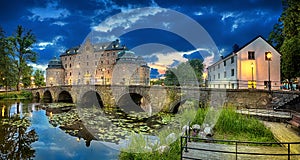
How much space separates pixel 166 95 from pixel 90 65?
1767 inches

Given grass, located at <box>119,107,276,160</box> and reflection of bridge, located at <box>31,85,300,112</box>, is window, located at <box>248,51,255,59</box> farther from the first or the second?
grass, located at <box>119,107,276,160</box>

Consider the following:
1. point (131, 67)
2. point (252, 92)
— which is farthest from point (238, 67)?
point (131, 67)

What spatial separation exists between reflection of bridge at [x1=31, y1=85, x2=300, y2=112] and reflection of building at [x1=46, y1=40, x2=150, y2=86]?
59.6 feet

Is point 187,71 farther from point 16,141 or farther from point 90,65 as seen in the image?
point 16,141

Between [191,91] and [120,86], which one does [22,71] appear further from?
[191,91]

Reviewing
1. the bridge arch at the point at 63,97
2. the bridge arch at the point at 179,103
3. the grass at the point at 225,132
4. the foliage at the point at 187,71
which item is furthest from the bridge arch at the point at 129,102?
the foliage at the point at 187,71

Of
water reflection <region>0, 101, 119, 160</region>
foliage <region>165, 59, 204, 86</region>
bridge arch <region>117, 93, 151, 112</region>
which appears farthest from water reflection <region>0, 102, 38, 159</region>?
foliage <region>165, 59, 204, 86</region>

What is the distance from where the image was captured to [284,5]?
69.7 feet

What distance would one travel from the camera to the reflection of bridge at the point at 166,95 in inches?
628

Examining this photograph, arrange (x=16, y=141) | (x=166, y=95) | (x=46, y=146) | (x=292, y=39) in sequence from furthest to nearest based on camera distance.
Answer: (x=166, y=95) < (x=292, y=39) < (x=16, y=141) < (x=46, y=146)

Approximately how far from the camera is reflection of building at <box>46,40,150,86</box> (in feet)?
180

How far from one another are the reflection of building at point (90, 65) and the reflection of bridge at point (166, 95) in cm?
1815

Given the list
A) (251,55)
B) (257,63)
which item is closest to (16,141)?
(251,55)

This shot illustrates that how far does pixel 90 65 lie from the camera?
199 ft
